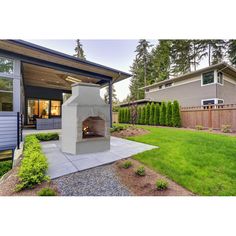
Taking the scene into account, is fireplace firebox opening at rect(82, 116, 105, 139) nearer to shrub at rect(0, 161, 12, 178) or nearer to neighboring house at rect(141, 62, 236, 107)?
shrub at rect(0, 161, 12, 178)

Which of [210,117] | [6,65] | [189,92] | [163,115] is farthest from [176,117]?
[6,65]

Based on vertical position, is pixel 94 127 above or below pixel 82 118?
below

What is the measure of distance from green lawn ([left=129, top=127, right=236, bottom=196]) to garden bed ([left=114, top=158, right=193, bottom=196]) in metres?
0.16

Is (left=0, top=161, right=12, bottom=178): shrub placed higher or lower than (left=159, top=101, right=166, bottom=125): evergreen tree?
lower

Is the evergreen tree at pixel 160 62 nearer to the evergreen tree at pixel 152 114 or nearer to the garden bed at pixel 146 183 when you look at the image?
the evergreen tree at pixel 152 114

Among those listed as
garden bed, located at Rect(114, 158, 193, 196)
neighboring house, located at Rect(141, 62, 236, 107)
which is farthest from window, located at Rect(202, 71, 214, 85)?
garden bed, located at Rect(114, 158, 193, 196)

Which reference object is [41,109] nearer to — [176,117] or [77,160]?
[77,160]

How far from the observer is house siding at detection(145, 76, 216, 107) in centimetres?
1196

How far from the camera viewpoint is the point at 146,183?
2680 millimetres

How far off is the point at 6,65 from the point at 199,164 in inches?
282
